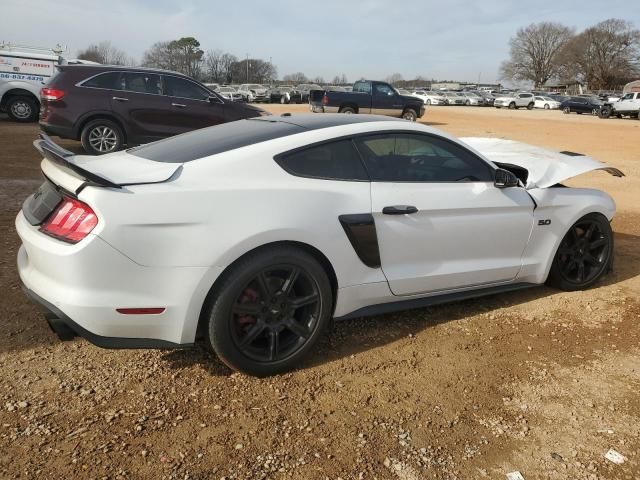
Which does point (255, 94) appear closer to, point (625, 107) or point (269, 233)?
point (625, 107)

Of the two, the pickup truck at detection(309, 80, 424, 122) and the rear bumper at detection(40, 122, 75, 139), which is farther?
the pickup truck at detection(309, 80, 424, 122)

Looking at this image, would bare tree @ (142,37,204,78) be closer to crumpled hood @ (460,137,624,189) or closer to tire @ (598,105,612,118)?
tire @ (598,105,612,118)

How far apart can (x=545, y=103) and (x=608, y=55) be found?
186 ft

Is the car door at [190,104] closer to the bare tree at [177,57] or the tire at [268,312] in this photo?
the tire at [268,312]

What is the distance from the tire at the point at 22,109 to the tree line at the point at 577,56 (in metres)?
103

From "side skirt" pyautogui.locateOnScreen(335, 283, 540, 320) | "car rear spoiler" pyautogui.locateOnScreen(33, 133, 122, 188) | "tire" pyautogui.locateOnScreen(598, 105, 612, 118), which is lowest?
"side skirt" pyautogui.locateOnScreen(335, 283, 540, 320)

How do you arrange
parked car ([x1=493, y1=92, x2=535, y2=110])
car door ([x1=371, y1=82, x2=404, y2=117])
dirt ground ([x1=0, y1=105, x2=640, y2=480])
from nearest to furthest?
dirt ground ([x1=0, y1=105, x2=640, y2=480])
car door ([x1=371, y1=82, x2=404, y2=117])
parked car ([x1=493, y1=92, x2=535, y2=110])

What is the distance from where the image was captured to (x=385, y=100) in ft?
68.9

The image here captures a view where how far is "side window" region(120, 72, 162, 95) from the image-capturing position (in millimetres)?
9938

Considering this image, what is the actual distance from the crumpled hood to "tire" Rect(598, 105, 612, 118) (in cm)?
3789

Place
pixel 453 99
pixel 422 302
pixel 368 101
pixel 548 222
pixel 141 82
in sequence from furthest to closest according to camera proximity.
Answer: pixel 453 99
pixel 368 101
pixel 141 82
pixel 548 222
pixel 422 302

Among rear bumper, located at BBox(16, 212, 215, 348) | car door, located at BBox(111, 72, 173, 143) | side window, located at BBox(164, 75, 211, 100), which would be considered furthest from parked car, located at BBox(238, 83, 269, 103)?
rear bumper, located at BBox(16, 212, 215, 348)

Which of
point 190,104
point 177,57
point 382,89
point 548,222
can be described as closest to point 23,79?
point 190,104

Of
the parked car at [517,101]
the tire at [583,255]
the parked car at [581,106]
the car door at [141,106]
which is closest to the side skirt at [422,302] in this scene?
the tire at [583,255]
